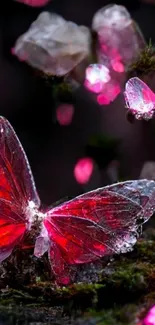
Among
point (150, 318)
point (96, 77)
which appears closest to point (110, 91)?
point (96, 77)

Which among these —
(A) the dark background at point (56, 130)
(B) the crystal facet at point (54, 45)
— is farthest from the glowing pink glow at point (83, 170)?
(B) the crystal facet at point (54, 45)

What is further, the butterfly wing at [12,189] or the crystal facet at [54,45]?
the crystal facet at [54,45]

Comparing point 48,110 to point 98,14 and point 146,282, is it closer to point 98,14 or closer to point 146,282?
point 98,14

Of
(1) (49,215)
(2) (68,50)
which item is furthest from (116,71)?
(1) (49,215)

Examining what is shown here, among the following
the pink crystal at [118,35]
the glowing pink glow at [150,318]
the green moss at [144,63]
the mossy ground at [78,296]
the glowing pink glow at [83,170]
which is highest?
the pink crystal at [118,35]

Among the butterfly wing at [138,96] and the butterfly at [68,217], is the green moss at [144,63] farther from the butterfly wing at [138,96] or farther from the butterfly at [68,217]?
the butterfly at [68,217]

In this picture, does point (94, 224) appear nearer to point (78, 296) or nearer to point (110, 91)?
point (78, 296)
